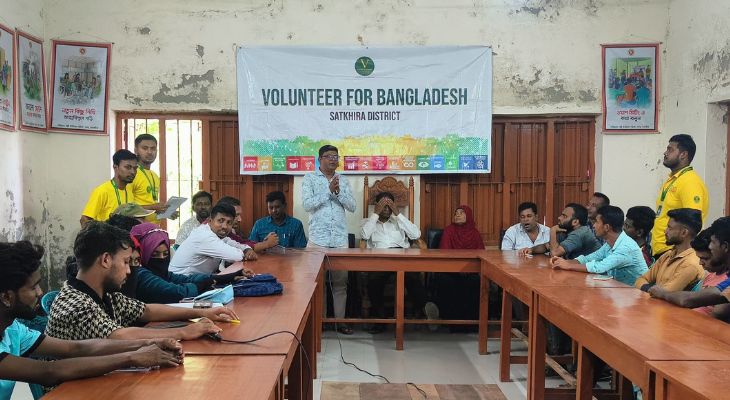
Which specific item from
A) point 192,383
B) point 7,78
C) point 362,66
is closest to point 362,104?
point 362,66

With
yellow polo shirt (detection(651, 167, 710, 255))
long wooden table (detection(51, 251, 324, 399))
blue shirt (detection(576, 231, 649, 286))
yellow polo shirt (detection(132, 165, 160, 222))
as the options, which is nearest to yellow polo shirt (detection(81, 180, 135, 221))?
yellow polo shirt (detection(132, 165, 160, 222))

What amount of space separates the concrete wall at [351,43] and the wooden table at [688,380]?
3.93m

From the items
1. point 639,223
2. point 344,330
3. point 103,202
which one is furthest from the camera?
point 344,330

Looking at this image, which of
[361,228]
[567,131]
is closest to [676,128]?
[567,131]

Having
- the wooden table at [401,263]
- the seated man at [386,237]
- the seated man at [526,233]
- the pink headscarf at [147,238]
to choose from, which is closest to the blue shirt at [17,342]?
the pink headscarf at [147,238]

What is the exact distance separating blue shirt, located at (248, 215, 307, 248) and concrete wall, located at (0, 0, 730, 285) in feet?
4.24

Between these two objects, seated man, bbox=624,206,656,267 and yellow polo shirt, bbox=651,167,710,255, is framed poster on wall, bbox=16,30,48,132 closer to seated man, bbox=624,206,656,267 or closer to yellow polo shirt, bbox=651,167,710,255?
seated man, bbox=624,206,656,267

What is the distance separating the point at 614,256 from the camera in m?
3.23

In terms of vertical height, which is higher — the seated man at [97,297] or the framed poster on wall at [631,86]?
the framed poster on wall at [631,86]

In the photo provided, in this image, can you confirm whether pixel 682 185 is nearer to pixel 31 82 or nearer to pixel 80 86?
pixel 80 86

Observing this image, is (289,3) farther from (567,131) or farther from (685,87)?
(685,87)

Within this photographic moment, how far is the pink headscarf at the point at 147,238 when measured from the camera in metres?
2.51

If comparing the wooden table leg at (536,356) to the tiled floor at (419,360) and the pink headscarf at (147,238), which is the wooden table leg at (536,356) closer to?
the tiled floor at (419,360)

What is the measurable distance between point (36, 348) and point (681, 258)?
2.80m
